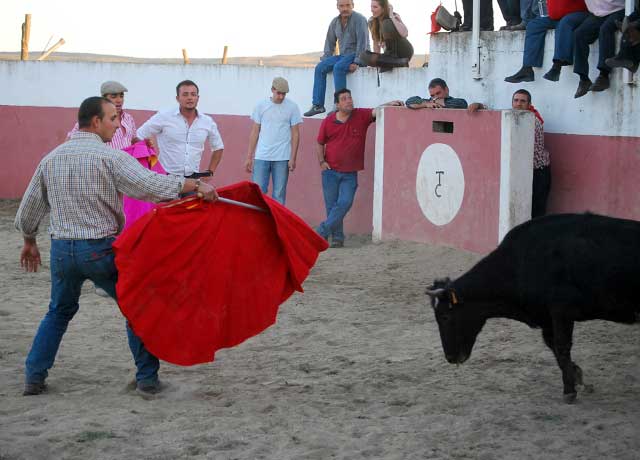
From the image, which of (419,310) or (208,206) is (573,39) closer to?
(419,310)

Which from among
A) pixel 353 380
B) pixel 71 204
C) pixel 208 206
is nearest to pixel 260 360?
pixel 353 380

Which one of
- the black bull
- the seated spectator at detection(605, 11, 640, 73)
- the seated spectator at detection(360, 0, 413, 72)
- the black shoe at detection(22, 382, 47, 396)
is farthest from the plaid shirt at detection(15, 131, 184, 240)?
the seated spectator at detection(360, 0, 413, 72)

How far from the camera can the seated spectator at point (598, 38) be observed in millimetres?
8820

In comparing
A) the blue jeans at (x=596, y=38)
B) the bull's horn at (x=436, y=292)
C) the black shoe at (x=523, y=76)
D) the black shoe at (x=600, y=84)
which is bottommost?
the bull's horn at (x=436, y=292)

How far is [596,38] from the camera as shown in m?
9.10

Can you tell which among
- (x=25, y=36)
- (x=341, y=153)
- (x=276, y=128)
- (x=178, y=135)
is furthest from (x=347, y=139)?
(x=25, y=36)

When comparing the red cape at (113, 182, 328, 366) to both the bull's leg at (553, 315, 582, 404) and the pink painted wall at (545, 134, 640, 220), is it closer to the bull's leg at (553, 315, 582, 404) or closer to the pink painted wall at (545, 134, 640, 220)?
the bull's leg at (553, 315, 582, 404)

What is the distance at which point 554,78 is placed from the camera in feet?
30.9

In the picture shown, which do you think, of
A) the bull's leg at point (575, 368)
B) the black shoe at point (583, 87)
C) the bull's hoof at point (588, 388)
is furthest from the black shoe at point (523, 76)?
the bull's hoof at point (588, 388)

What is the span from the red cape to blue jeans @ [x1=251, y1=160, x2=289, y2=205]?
17.4 feet

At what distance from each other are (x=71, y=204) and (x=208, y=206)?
776 mm

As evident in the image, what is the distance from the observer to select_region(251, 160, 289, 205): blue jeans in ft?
37.9

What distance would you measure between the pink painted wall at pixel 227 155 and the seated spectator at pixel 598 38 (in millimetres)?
3177

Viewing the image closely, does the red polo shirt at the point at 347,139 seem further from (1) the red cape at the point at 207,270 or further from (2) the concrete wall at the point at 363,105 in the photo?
(1) the red cape at the point at 207,270
